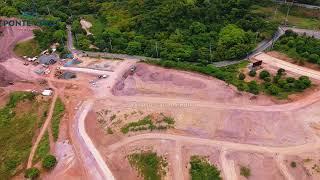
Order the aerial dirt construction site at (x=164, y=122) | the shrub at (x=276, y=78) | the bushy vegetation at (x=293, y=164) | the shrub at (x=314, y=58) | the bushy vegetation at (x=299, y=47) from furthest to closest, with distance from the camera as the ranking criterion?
the bushy vegetation at (x=299, y=47) → the shrub at (x=314, y=58) → the shrub at (x=276, y=78) → the aerial dirt construction site at (x=164, y=122) → the bushy vegetation at (x=293, y=164)

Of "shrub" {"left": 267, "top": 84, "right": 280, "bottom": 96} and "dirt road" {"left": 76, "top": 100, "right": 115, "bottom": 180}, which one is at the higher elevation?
"shrub" {"left": 267, "top": 84, "right": 280, "bottom": 96}

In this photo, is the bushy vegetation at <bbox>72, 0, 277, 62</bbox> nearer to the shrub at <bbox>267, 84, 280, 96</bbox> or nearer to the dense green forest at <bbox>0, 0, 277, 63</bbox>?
the dense green forest at <bbox>0, 0, 277, 63</bbox>

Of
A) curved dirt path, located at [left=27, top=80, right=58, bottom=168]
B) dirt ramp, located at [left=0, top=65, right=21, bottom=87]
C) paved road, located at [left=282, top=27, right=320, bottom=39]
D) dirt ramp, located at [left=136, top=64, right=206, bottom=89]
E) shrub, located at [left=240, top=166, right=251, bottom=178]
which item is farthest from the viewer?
paved road, located at [left=282, top=27, right=320, bottom=39]

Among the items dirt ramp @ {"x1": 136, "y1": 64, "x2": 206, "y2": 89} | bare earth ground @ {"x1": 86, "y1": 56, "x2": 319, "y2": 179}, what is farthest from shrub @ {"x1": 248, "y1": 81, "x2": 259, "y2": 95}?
dirt ramp @ {"x1": 136, "y1": 64, "x2": 206, "y2": 89}

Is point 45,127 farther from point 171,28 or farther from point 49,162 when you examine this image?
point 171,28

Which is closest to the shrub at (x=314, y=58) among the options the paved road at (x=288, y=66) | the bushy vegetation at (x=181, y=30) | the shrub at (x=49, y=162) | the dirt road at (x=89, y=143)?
the paved road at (x=288, y=66)

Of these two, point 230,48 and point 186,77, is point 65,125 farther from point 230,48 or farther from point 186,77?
point 230,48

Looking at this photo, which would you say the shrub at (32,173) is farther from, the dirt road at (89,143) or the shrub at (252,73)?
the shrub at (252,73)
